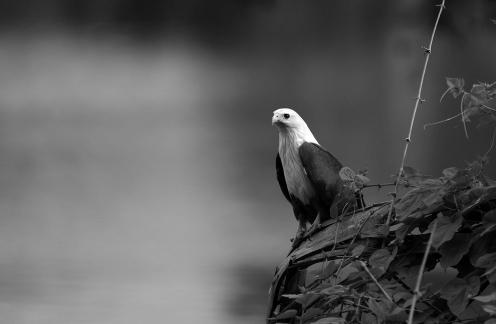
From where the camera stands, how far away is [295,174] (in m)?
1.98

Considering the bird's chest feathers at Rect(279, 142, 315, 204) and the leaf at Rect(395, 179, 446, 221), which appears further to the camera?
the bird's chest feathers at Rect(279, 142, 315, 204)

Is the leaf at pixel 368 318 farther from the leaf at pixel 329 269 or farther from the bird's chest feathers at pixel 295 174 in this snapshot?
the bird's chest feathers at pixel 295 174

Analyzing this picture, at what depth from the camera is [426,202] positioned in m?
1.07

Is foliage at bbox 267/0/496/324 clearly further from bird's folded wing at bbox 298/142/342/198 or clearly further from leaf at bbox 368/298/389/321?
bird's folded wing at bbox 298/142/342/198

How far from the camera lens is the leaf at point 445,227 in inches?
40.6

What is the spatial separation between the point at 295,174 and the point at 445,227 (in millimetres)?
946

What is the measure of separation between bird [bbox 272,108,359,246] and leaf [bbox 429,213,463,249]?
2.45 feet

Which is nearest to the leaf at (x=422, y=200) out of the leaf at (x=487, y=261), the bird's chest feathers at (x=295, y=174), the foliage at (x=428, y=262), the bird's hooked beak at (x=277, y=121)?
the foliage at (x=428, y=262)

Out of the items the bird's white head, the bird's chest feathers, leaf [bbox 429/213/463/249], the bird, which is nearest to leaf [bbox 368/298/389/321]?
leaf [bbox 429/213/463/249]

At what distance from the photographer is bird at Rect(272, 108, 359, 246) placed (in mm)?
1882

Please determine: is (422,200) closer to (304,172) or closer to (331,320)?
(331,320)

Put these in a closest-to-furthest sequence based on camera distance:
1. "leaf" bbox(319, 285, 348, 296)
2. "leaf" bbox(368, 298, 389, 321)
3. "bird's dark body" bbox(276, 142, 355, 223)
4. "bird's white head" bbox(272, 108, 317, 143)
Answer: "leaf" bbox(368, 298, 389, 321)
"leaf" bbox(319, 285, 348, 296)
"bird's dark body" bbox(276, 142, 355, 223)
"bird's white head" bbox(272, 108, 317, 143)

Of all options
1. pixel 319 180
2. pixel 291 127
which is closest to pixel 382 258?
pixel 319 180

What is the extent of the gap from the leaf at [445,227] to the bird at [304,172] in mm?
747
